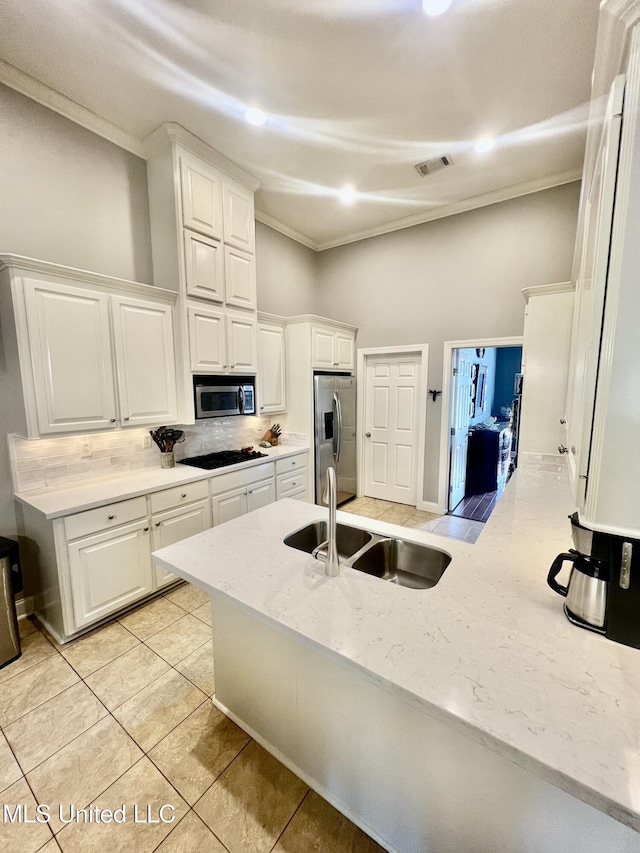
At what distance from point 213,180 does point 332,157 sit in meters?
1.05

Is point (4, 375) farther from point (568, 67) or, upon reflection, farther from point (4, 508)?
point (568, 67)

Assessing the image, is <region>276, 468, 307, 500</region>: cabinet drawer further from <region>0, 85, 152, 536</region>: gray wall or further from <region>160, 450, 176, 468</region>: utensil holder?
<region>0, 85, 152, 536</region>: gray wall

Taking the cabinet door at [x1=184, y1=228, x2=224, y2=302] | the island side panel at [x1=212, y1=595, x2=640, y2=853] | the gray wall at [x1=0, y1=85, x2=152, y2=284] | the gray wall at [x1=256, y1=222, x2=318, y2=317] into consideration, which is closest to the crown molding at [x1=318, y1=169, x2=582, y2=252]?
the gray wall at [x1=256, y1=222, x2=318, y2=317]

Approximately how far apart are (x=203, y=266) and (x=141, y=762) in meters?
3.18

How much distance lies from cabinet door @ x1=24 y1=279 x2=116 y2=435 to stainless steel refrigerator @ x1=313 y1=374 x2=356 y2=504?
2.20 m

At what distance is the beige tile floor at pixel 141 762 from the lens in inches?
48.9

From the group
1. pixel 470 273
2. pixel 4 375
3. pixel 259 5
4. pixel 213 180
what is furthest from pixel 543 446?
pixel 4 375

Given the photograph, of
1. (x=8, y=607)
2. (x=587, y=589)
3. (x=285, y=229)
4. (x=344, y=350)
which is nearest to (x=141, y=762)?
→ (x=8, y=607)

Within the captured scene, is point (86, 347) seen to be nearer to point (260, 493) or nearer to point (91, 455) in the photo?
point (91, 455)

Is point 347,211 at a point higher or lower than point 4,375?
higher

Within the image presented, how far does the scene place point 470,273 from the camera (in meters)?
3.86

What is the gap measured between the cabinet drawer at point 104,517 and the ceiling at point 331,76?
273 cm

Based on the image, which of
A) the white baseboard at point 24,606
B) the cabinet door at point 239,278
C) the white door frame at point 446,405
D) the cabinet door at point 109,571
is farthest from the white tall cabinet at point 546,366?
the white baseboard at point 24,606

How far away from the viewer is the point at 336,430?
168 inches
